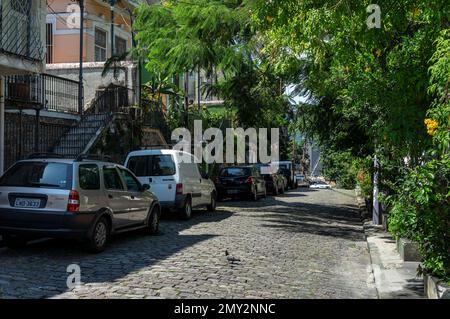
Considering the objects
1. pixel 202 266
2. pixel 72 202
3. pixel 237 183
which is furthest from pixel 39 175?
pixel 237 183

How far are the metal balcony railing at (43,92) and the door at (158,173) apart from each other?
122 inches

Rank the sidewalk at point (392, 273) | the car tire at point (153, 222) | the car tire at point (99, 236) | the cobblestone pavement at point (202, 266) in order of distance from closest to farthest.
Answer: the cobblestone pavement at point (202, 266)
the sidewalk at point (392, 273)
the car tire at point (99, 236)
the car tire at point (153, 222)

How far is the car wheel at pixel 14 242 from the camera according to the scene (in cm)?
960

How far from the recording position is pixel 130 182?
37.5 feet

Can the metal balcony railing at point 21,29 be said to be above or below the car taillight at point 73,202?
above

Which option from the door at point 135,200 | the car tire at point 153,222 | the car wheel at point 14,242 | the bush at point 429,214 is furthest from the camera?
the car tire at point 153,222

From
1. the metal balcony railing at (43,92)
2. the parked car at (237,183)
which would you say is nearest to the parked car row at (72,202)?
the metal balcony railing at (43,92)

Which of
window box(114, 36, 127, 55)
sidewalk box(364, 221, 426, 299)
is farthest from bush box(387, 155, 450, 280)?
window box(114, 36, 127, 55)

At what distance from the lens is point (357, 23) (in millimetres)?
8273

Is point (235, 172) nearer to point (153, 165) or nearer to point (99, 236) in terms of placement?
point (153, 165)

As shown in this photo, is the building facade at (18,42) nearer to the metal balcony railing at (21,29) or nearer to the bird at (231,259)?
the metal balcony railing at (21,29)

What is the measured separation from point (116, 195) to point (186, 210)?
479cm

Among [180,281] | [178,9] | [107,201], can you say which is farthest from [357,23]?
[178,9]

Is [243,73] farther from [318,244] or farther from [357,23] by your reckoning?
[357,23]
